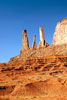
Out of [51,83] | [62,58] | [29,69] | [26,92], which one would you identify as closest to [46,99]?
[26,92]

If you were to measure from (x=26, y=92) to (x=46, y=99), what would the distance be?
7386mm

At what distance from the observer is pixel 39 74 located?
126 feet

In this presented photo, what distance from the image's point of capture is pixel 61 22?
6775 centimetres

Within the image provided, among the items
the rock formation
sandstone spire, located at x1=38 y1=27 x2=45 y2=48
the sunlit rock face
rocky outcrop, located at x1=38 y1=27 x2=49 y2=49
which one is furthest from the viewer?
the rock formation

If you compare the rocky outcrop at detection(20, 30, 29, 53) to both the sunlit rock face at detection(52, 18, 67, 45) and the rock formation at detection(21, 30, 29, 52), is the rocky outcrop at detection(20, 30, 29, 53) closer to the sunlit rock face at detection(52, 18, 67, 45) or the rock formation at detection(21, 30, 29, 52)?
the rock formation at detection(21, 30, 29, 52)

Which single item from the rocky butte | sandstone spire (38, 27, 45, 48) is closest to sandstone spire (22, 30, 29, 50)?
the rocky butte

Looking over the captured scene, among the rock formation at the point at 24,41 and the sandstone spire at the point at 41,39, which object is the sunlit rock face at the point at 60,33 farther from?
the rock formation at the point at 24,41

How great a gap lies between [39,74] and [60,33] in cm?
3154

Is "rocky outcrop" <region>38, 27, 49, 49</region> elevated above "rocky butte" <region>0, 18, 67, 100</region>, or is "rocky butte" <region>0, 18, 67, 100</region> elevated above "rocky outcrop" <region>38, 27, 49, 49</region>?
"rocky outcrop" <region>38, 27, 49, 49</region>

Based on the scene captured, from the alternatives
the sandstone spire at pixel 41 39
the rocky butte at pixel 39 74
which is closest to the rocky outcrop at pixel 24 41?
the rocky butte at pixel 39 74

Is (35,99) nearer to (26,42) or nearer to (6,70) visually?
(6,70)

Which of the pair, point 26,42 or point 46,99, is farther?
point 26,42

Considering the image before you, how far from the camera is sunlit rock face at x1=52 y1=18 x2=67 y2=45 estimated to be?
64.2m

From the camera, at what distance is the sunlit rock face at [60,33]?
211ft
